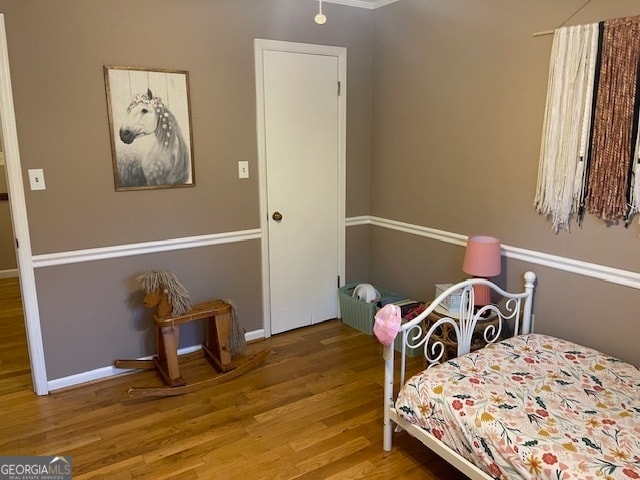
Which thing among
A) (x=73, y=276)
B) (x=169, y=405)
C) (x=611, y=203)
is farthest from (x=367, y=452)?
(x=73, y=276)

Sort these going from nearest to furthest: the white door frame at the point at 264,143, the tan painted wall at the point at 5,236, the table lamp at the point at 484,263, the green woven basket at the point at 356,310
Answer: the table lamp at the point at 484,263, the white door frame at the point at 264,143, the green woven basket at the point at 356,310, the tan painted wall at the point at 5,236

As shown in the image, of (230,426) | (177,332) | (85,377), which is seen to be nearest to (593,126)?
(230,426)

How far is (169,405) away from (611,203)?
2.51 m

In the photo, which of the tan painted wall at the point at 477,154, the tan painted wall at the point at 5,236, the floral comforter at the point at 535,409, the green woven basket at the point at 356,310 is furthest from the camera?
the tan painted wall at the point at 5,236

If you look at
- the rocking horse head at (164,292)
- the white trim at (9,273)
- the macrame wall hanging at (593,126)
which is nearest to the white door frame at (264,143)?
the rocking horse head at (164,292)

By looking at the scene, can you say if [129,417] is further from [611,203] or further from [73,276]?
[611,203]

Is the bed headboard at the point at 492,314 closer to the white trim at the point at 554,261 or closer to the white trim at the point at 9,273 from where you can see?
the white trim at the point at 554,261

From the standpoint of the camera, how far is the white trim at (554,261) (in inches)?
95.3

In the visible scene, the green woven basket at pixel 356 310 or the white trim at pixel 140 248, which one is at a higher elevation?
the white trim at pixel 140 248

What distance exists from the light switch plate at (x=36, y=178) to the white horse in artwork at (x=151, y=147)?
15.8 inches

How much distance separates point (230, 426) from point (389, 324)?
1045 millimetres

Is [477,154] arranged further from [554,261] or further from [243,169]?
[243,169]

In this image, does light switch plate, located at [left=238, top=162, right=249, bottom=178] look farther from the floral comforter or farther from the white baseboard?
the floral comforter

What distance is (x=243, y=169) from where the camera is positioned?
336 cm
